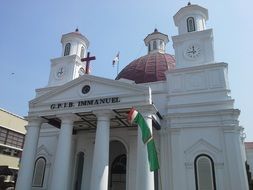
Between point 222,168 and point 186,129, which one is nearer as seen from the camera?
point 222,168

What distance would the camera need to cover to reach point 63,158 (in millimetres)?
15742

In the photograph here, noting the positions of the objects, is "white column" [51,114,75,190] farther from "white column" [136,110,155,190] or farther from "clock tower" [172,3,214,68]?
"clock tower" [172,3,214,68]

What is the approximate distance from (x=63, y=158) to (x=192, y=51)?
12.4 meters

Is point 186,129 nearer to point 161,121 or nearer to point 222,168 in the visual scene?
point 161,121

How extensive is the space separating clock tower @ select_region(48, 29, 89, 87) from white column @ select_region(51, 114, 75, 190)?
304 inches

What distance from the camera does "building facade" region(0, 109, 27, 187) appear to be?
28.2m

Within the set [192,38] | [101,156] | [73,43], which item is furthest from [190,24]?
[101,156]

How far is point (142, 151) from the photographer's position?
1411 centimetres

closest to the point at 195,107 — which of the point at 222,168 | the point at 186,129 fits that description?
the point at 186,129

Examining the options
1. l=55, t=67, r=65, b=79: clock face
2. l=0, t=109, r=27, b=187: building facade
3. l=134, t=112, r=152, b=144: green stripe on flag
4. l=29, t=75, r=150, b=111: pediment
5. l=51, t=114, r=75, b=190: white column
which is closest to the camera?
l=134, t=112, r=152, b=144: green stripe on flag

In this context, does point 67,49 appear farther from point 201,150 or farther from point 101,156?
point 201,150

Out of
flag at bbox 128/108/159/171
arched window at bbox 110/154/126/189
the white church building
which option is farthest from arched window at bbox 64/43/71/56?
flag at bbox 128/108/159/171

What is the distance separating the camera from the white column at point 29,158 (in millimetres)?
15906

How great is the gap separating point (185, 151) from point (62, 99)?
29.4 feet
